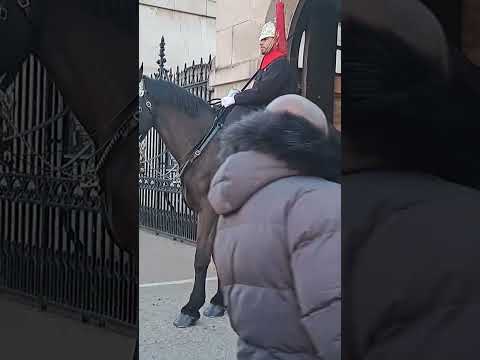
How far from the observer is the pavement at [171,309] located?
2.79 m

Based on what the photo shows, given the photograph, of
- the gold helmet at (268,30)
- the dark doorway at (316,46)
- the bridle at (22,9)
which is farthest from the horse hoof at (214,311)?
the bridle at (22,9)

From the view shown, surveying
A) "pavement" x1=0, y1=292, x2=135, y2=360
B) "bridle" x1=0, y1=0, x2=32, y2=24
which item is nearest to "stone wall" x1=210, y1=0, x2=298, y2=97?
"bridle" x1=0, y1=0, x2=32, y2=24

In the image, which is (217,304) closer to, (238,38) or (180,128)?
(180,128)

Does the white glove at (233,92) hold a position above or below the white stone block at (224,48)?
below

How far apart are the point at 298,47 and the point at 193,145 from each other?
0.73 metres

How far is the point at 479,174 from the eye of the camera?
9.57 feet

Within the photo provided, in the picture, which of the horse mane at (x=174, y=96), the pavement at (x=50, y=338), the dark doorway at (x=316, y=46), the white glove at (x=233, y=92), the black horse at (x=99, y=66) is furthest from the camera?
the pavement at (x=50, y=338)

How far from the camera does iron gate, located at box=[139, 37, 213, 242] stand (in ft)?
9.28

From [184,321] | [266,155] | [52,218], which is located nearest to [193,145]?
[266,155]

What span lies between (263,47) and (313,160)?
0.61 metres

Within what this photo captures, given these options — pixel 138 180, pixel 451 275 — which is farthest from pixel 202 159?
pixel 451 275

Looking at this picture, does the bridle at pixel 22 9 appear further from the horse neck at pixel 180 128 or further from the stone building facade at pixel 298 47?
the stone building facade at pixel 298 47

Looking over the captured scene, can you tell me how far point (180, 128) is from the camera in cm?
288

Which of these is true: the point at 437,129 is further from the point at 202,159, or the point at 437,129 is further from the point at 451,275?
the point at 202,159
